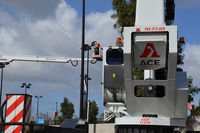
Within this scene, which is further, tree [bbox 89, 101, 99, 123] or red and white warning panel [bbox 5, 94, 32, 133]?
tree [bbox 89, 101, 99, 123]

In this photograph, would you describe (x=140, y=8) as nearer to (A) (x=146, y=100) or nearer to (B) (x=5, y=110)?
(A) (x=146, y=100)

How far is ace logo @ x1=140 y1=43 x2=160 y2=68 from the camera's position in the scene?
7410mm

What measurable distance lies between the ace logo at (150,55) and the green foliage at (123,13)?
48.4 ft

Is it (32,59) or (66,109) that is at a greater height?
(32,59)

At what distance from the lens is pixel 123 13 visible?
22.6 metres

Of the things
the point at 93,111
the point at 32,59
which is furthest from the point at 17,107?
the point at 93,111

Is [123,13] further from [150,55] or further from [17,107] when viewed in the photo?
[17,107]

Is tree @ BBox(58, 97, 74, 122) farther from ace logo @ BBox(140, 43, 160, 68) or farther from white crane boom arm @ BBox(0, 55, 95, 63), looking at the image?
ace logo @ BBox(140, 43, 160, 68)

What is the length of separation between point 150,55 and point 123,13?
15499 millimetres

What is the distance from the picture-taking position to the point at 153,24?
784 cm

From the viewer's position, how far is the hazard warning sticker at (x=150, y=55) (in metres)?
7.36

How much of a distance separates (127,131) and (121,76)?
66.9 inches

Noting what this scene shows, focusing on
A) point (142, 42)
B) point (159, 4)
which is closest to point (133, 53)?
point (142, 42)

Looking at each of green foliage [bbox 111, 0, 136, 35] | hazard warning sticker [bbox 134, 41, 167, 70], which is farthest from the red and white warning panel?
green foliage [bbox 111, 0, 136, 35]
